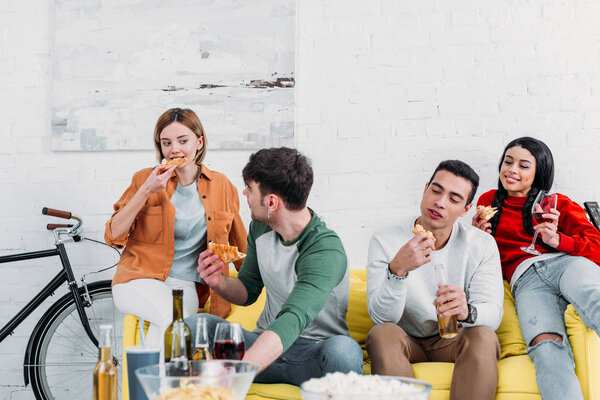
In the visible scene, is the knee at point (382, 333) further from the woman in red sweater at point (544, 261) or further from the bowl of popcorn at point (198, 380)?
the bowl of popcorn at point (198, 380)

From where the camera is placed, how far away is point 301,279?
5.68ft

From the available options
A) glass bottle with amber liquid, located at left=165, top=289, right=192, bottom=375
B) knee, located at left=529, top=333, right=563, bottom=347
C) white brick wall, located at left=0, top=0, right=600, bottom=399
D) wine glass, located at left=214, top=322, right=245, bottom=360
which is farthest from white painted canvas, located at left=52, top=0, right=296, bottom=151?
wine glass, located at left=214, top=322, right=245, bottom=360

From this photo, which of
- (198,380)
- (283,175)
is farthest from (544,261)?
(198,380)

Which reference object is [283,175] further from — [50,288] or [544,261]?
[50,288]

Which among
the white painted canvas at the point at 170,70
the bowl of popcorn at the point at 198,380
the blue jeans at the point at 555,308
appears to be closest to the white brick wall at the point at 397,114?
the white painted canvas at the point at 170,70

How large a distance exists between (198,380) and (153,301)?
1364 millimetres

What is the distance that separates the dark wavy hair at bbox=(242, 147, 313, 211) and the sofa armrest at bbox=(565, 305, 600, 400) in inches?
44.5

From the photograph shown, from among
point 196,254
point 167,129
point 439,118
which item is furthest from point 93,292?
point 439,118

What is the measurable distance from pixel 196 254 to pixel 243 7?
1.46m

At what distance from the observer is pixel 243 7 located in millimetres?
3248

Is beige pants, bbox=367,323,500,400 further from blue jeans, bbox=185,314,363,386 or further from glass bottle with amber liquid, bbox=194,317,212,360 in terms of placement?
glass bottle with amber liquid, bbox=194,317,212,360

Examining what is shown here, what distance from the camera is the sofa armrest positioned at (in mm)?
2021

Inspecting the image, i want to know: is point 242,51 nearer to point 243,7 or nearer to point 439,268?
point 243,7

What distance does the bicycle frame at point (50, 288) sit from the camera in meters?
2.95
